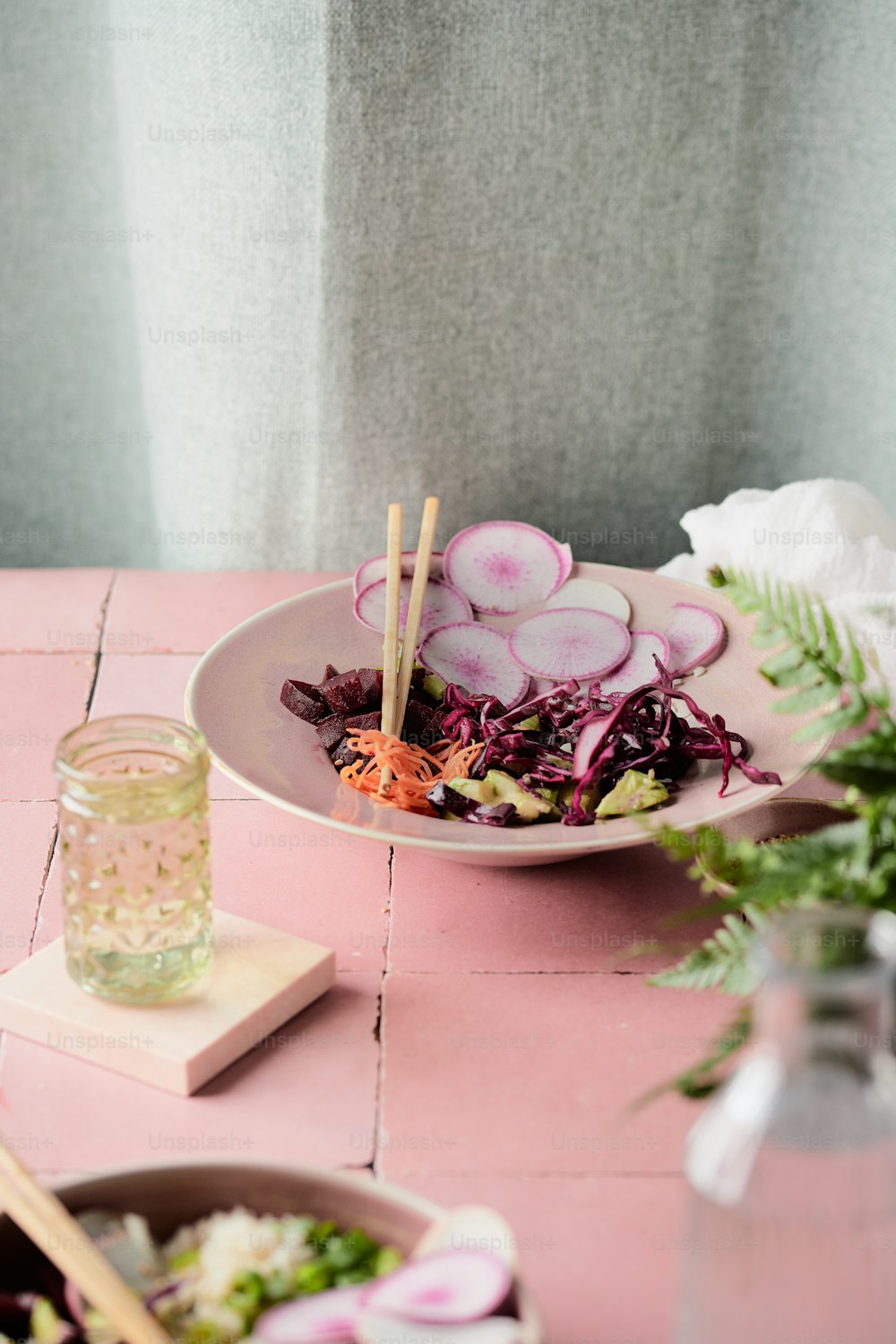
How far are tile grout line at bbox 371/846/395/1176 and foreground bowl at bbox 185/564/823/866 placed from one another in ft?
0.26

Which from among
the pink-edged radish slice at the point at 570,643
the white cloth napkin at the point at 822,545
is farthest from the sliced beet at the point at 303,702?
the white cloth napkin at the point at 822,545

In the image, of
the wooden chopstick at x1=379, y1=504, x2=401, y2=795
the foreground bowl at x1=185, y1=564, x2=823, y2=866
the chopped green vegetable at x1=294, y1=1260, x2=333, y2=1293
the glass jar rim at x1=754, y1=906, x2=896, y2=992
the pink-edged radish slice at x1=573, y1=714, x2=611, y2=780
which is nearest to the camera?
the glass jar rim at x1=754, y1=906, x2=896, y2=992

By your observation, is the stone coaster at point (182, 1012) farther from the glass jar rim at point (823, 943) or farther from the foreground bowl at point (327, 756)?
the glass jar rim at point (823, 943)

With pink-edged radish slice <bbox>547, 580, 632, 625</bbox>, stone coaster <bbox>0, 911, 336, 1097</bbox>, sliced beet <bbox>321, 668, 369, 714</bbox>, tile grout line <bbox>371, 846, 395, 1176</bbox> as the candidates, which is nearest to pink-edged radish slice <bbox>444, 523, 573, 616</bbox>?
pink-edged radish slice <bbox>547, 580, 632, 625</bbox>

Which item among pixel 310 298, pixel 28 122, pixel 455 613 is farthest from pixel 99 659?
pixel 28 122

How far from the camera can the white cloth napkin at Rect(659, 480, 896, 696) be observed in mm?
1345

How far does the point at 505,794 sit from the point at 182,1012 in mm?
316

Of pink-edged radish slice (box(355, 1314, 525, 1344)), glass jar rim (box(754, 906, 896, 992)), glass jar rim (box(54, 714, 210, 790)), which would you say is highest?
glass jar rim (box(754, 906, 896, 992))

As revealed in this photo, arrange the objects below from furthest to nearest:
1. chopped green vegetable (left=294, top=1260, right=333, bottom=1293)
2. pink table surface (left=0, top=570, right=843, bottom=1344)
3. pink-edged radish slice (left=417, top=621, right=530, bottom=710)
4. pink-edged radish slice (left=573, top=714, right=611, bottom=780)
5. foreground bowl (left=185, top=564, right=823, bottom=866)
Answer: pink-edged radish slice (left=417, top=621, right=530, bottom=710) → pink-edged radish slice (left=573, top=714, right=611, bottom=780) → foreground bowl (left=185, top=564, right=823, bottom=866) → pink table surface (left=0, top=570, right=843, bottom=1344) → chopped green vegetable (left=294, top=1260, right=333, bottom=1293)

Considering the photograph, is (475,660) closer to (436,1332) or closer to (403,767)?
(403,767)

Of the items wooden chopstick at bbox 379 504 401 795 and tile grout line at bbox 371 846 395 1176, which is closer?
tile grout line at bbox 371 846 395 1176

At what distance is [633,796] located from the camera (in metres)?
1.04

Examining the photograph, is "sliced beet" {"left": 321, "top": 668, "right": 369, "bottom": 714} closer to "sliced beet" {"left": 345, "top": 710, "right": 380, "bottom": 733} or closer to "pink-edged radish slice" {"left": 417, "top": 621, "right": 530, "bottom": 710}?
"sliced beet" {"left": 345, "top": 710, "right": 380, "bottom": 733}

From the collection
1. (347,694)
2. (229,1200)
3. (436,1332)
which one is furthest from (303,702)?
(436,1332)
